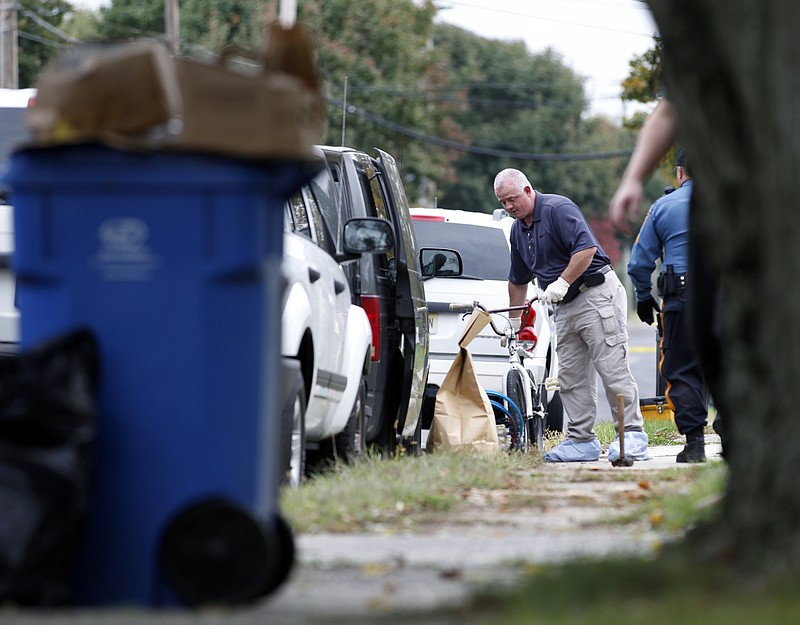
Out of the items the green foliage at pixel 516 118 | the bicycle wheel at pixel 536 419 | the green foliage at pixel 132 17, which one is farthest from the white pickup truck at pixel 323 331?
the green foliage at pixel 516 118

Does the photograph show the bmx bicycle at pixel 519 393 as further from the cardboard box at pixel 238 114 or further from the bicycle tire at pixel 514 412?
the cardboard box at pixel 238 114

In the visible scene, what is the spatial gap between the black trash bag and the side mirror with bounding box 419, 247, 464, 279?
7.09 m

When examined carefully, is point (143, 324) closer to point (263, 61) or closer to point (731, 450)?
point (263, 61)

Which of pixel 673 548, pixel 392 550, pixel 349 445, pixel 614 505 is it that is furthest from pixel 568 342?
pixel 673 548

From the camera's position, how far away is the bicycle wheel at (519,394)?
36.5ft

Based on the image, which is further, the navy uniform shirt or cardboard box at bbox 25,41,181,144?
the navy uniform shirt

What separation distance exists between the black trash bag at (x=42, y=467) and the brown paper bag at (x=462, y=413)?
6.54 meters

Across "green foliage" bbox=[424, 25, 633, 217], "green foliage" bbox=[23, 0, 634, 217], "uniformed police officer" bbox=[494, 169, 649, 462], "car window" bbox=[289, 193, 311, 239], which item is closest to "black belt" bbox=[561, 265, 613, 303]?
"uniformed police officer" bbox=[494, 169, 649, 462]

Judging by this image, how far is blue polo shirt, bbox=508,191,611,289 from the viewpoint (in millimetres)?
10078

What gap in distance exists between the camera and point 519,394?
11.2 metres

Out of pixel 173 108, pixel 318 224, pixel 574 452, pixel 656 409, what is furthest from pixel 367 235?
pixel 656 409

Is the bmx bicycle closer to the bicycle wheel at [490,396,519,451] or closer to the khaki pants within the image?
the bicycle wheel at [490,396,519,451]

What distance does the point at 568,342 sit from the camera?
34.2ft

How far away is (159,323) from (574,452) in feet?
22.3
